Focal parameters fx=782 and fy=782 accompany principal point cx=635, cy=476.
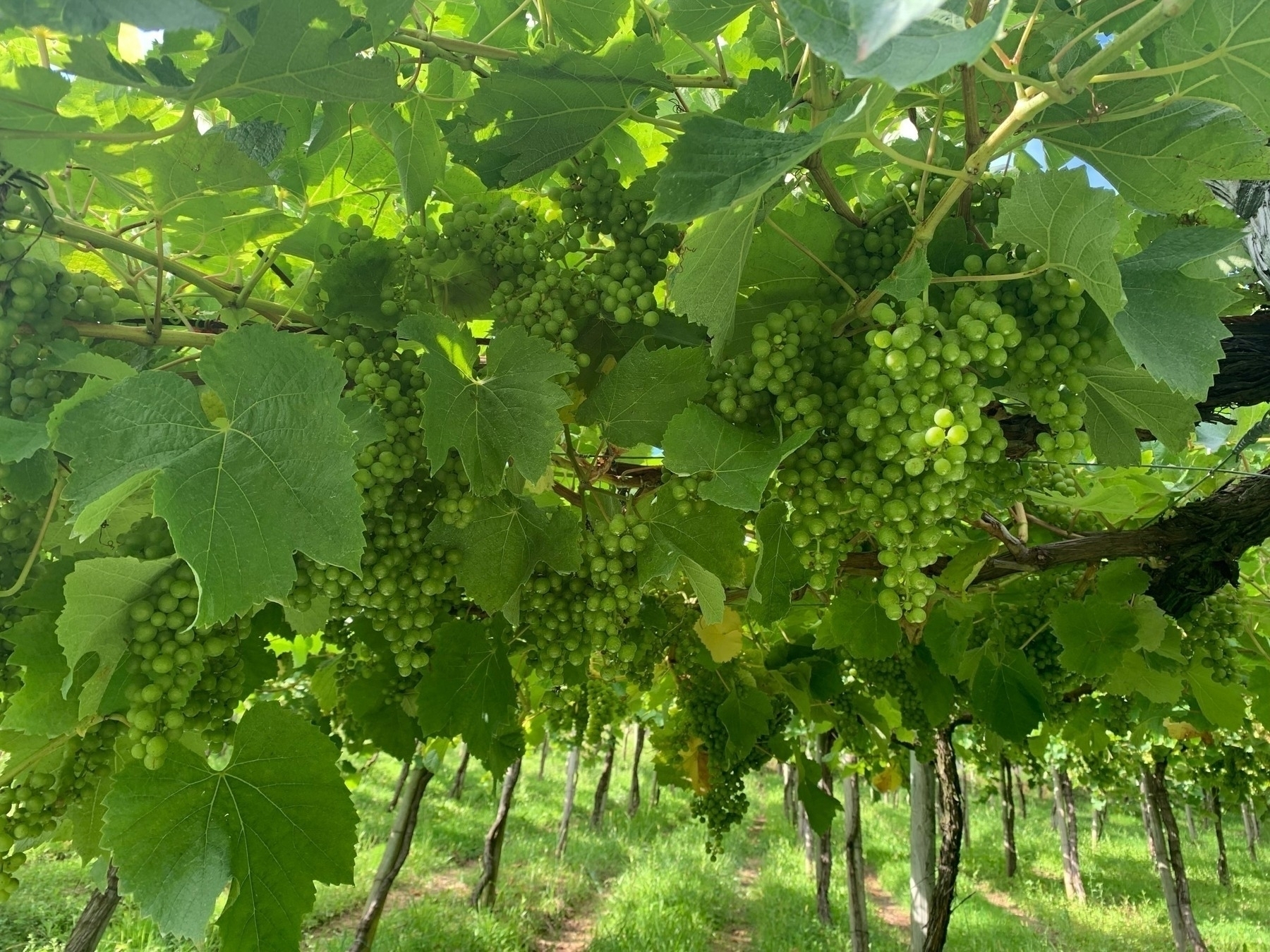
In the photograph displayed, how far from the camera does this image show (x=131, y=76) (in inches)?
46.4

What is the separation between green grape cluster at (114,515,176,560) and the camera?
1426mm

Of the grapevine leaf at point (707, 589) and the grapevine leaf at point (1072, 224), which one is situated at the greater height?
the grapevine leaf at point (1072, 224)

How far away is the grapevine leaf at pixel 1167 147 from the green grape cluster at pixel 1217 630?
2.12m

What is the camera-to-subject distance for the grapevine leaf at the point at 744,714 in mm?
3674

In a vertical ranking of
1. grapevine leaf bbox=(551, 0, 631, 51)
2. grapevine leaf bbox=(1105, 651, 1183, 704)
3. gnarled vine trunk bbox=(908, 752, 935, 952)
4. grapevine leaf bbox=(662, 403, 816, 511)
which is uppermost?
grapevine leaf bbox=(551, 0, 631, 51)

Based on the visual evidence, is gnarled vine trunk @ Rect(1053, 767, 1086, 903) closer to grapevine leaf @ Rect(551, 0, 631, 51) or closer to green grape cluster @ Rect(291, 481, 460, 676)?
green grape cluster @ Rect(291, 481, 460, 676)

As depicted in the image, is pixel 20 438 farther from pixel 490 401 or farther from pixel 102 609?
pixel 490 401

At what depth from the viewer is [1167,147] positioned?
1299 millimetres

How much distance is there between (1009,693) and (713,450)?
2.42m

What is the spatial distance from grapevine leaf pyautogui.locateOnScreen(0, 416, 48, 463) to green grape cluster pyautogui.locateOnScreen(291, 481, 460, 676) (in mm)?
433

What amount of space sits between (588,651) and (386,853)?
13.3 feet

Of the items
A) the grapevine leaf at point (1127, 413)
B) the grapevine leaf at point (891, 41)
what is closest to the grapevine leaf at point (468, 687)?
the grapevine leaf at point (1127, 413)

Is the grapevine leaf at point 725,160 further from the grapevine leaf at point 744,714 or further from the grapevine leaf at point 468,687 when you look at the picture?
the grapevine leaf at point 744,714

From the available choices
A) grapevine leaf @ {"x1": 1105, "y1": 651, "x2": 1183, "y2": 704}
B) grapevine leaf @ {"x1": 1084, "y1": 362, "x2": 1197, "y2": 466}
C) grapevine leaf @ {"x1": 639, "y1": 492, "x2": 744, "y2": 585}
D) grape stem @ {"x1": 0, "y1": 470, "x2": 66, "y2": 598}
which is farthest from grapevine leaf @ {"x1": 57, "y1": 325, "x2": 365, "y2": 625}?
grapevine leaf @ {"x1": 1105, "y1": 651, "x2": 1183, "y2": 704}
